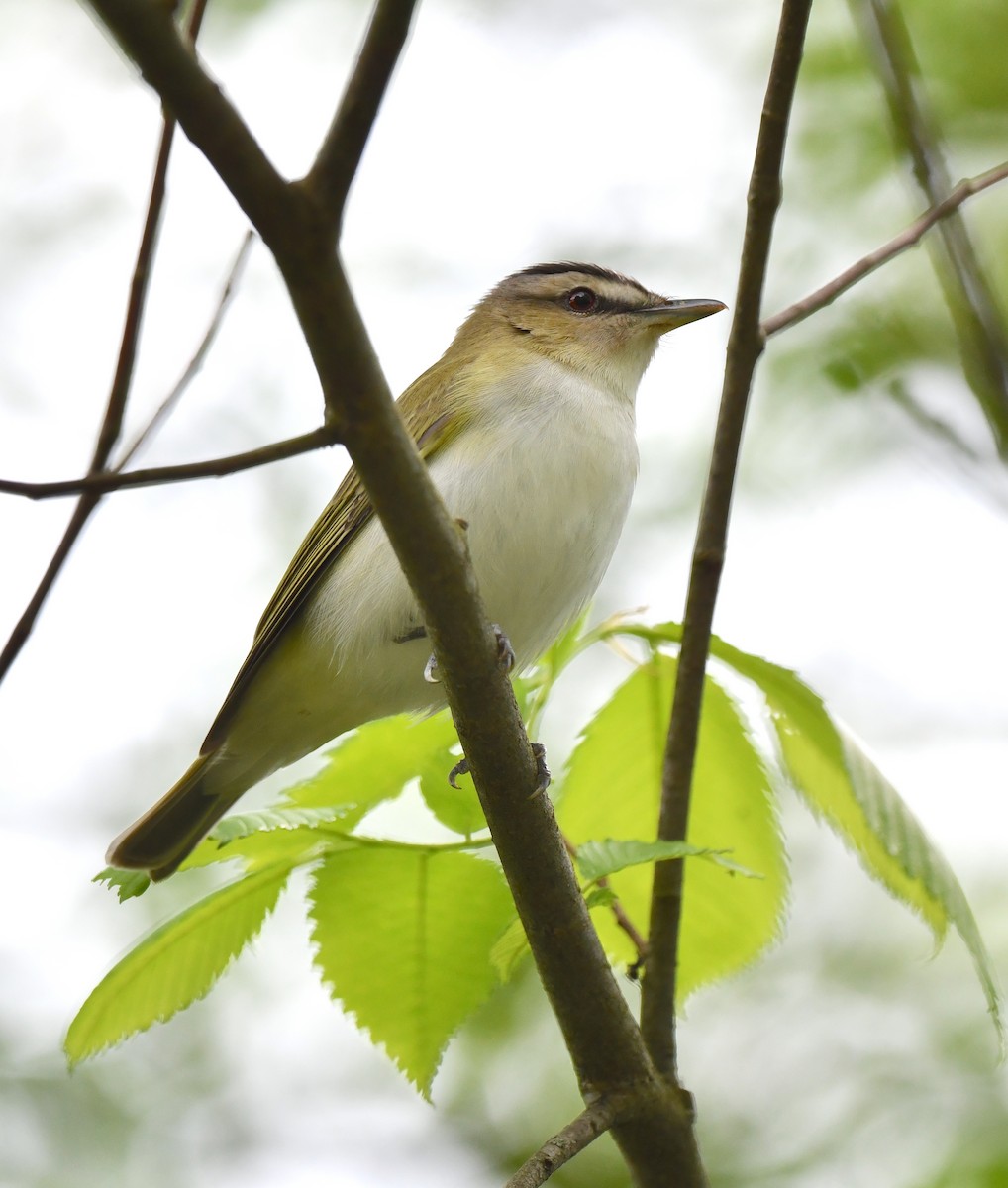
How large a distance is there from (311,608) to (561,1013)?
1718mm

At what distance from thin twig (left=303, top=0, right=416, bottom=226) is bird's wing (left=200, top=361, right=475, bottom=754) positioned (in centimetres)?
216

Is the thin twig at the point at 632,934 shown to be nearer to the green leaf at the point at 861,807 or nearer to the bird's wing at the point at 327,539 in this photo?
the green leaf at the point at 861,807

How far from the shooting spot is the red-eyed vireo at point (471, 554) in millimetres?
3922

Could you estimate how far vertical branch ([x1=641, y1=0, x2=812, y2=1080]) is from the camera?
112 inches

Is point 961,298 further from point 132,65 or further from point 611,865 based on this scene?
point 132,65

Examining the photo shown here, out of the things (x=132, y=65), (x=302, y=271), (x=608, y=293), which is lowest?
(x=302, y=271)

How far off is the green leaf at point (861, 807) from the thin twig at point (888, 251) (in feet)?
2.53

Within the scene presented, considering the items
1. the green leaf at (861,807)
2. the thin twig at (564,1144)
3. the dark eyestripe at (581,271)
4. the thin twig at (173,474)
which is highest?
the dark eyestripe at (581,271)

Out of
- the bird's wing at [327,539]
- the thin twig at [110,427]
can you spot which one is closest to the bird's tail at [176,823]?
the bird's wing at [327,539]

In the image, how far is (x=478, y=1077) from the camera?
6.60 metres

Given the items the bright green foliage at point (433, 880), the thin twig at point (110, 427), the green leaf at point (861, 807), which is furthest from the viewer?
the bright green foliage at point (433, 880)

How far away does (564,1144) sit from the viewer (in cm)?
263

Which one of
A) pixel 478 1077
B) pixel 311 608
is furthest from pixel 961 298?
pixel 478 1077

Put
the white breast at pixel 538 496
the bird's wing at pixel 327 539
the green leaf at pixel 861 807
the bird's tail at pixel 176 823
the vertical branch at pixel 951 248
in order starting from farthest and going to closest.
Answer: the bird's tail at pixel 176 823, the bird's wing at pixel 327 539, the white breast at pixel 538 496, the green leaf at pixel 861 807, the vertical branch at pixel 951 248
